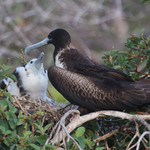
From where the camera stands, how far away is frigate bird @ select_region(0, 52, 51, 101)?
4.12m

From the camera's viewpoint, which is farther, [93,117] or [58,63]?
[58,63]

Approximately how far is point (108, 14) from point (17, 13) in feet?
9.51

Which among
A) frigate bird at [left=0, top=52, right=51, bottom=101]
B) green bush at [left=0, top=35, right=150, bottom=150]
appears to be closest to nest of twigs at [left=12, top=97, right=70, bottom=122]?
green bush at [left=0, top=35, right=150, bottom=150]

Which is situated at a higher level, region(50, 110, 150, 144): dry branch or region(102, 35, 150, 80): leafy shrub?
region(102, 35, 150, 80): leafy shrub

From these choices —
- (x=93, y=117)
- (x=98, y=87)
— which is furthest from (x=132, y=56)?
(x=93, y=117)

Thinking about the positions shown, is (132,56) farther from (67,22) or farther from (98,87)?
(67,22)

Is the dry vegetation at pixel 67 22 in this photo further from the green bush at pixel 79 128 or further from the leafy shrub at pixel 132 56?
the green bush at pixel 79 128

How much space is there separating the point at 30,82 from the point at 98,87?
2.94ft

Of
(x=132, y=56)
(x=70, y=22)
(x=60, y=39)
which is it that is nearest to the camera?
(x=132, y=56)

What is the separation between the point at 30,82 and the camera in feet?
13.6

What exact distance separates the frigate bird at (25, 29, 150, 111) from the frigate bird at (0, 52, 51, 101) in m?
0.51

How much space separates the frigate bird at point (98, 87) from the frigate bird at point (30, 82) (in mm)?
510

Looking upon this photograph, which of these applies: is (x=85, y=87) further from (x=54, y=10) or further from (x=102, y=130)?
(x=54, y=10)

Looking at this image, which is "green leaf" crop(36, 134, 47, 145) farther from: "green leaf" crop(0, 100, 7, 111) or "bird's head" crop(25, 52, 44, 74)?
"bird's head" crop(25, 52, 44, 74)
